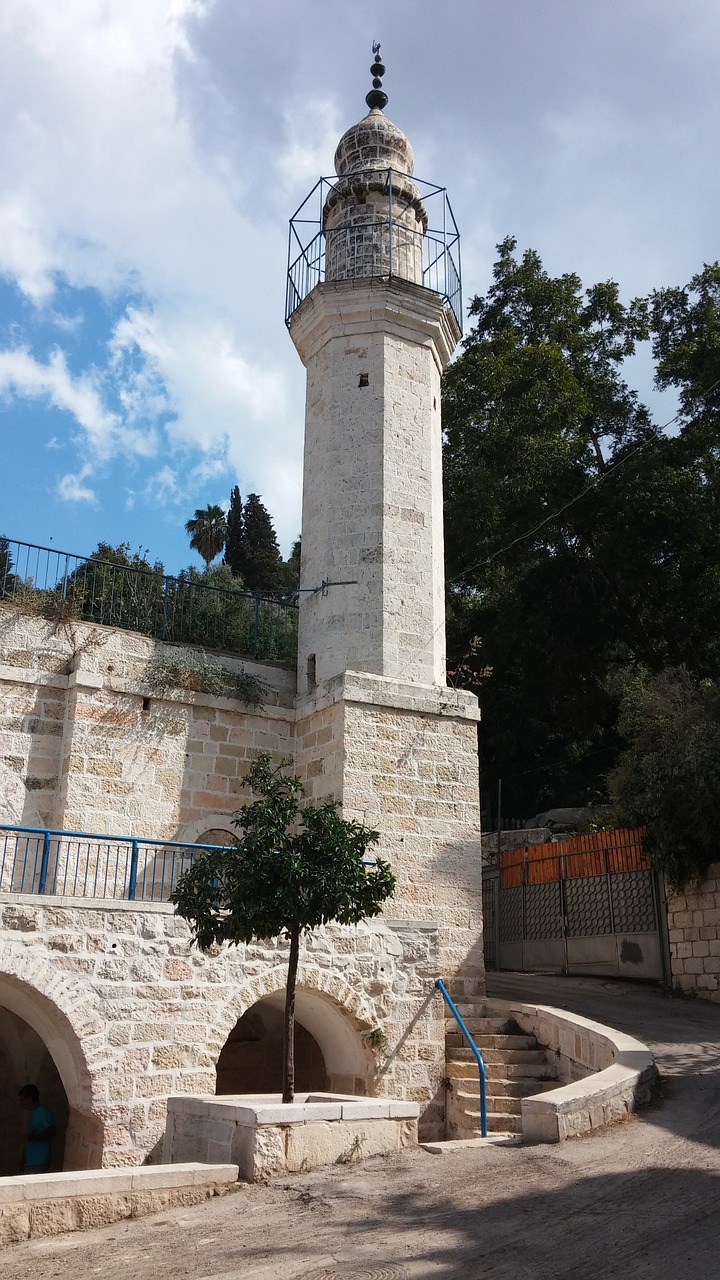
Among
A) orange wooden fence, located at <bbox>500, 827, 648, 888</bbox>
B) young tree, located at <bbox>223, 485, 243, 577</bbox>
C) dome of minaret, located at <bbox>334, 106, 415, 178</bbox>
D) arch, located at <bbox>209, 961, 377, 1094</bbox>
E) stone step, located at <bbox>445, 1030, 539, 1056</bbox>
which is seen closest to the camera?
arch, located at <bbox>209, 961, 377, 1094</bbox>

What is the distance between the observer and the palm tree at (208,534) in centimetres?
3712

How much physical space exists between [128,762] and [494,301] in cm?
1736

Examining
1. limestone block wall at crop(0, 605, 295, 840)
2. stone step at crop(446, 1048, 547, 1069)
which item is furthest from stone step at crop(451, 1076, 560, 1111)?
limestone block wall at crop(0, 605, 295, 840)

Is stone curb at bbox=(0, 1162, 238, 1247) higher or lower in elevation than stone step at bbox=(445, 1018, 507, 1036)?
lower

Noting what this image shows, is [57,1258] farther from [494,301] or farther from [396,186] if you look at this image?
[494,301]

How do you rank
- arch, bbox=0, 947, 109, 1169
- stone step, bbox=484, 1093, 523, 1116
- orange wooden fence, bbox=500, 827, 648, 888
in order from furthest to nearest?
orange wooden fence, bbox=500, 827, 648, 888, stone step, bbox=484, 1093, 523, 1116, arch, bbox=0, 947, 109, 1169

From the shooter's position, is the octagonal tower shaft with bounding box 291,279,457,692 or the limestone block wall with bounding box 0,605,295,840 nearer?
the limestone block wall with bounding box 0,605,295,840

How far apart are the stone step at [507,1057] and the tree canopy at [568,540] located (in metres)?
10.6

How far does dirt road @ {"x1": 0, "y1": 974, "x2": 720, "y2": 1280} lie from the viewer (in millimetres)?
4340

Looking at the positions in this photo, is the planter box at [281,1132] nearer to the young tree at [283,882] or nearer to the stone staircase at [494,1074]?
the young tree at [283,882]

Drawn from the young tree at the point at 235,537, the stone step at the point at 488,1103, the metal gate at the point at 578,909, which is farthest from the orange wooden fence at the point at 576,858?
the young tree at the point at 235,537

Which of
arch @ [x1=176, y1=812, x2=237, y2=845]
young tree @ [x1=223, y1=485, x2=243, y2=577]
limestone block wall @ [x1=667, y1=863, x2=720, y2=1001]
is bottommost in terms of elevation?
limestone block wall @ [x1=667, y1=863, x2=720, y2=1001]

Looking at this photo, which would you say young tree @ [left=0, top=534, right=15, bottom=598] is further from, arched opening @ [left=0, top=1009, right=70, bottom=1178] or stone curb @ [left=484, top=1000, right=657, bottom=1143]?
stone curb @ [left=484, top=1000, right=657, bottom=1143]

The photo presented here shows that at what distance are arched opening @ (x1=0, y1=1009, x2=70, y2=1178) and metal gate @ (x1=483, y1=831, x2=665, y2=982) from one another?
7.54m
